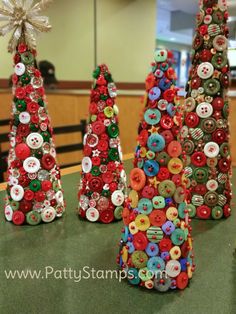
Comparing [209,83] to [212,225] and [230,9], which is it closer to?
[230,9]

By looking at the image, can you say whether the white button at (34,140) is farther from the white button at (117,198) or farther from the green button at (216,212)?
the green button at (216,212)

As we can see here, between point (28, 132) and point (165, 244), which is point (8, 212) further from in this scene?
point (165, 244)

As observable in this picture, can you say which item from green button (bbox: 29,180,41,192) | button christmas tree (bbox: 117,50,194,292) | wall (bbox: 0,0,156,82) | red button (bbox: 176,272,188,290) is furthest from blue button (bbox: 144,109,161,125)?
wall (bbox: 0,0,156,82)

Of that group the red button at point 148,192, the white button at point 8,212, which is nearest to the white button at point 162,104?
the red button at point 148,192

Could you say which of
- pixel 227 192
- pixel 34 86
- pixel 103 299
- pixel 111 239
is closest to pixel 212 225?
pixel 227 192

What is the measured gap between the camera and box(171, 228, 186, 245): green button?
0.52 m

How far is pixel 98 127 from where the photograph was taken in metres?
0.74

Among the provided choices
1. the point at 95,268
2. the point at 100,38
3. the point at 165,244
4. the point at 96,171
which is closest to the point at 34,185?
the point at 96,171

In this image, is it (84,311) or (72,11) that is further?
(72,11)

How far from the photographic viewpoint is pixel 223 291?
0.52 meters

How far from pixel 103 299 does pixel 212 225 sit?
361 millimetres

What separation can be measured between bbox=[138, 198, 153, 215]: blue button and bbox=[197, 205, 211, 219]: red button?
32 cm

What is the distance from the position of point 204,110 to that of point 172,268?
1.23 ft

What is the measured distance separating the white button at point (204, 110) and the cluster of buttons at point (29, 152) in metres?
0.33
